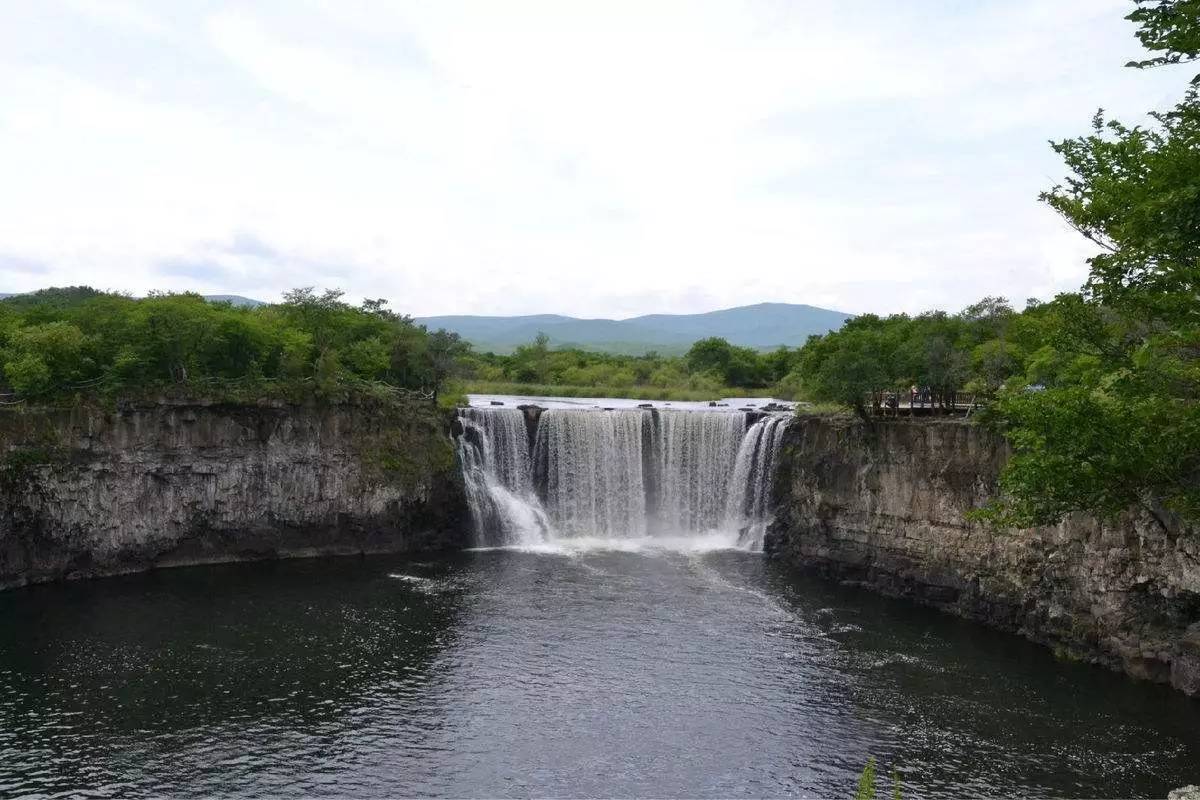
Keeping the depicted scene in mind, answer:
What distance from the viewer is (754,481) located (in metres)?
46.8

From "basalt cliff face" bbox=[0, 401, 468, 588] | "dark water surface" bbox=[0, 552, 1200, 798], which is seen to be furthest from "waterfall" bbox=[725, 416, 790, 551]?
"basalt cliff face" bbox=[0, 401, 468, 588]

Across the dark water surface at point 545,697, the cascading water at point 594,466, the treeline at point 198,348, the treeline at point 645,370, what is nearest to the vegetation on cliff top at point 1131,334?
the dark water surface at point 545,697

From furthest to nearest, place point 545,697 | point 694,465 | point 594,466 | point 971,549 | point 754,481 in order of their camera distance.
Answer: point 594,466, point 694,465, point 754,481, point 971,549, point 545,697

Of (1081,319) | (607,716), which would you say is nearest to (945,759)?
(607,716)

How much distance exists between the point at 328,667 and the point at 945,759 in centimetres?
1767

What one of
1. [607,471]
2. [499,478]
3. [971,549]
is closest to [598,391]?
[607,471]

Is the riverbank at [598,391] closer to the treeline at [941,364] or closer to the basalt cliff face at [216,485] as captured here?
the treeline at [941,364]

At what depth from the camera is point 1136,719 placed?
83.5 ft

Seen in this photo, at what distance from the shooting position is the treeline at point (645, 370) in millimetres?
83562

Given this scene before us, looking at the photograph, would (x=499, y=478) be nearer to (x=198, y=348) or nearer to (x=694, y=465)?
(x=694, y=465)

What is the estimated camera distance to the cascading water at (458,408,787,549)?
1880 inches

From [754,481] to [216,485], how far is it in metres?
25.1

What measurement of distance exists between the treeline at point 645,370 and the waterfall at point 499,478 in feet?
98.9

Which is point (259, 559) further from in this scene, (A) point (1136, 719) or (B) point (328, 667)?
(A) point (1136, 719)
